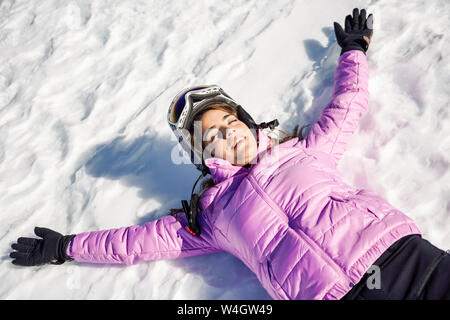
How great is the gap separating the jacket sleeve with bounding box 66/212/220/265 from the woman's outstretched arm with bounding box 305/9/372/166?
3.66 ft

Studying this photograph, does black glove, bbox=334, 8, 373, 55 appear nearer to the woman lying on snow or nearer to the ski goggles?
the woman lying on snow

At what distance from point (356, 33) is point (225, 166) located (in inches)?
70.7

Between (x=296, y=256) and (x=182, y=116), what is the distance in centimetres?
129

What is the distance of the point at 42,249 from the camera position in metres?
2.66

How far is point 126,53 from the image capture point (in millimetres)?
4398

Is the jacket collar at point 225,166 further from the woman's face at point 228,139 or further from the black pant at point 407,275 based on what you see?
the black pant at point 407,275

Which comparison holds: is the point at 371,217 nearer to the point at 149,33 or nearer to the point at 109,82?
the point at 109,82

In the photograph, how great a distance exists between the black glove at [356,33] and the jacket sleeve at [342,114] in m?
0.24

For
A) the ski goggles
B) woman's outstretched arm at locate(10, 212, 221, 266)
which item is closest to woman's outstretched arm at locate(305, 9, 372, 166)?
the ski goggles

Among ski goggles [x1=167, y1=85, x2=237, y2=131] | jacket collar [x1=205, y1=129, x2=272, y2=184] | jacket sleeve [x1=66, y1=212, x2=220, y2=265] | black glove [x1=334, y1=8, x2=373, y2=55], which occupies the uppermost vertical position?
black glove [x1=334, y1=8, x2=373, y2=55]

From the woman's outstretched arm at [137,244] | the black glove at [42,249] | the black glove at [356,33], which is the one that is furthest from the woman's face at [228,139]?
the black glove at [42,249]

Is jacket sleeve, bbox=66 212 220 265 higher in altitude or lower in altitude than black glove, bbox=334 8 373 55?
lower

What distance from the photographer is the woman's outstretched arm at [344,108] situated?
2.49 metres

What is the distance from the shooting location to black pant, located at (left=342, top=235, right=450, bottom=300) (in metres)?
1.62
